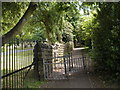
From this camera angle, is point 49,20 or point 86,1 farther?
point 49,20

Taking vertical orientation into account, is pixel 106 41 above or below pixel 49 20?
below

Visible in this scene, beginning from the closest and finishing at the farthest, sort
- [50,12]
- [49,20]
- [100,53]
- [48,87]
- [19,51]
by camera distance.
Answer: [19,51], [48,87], [100,53], [50,12], [49,20]

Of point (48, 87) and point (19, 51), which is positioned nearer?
point (19, 51)

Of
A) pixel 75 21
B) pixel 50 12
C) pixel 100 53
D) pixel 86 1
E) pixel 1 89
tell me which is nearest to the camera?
pixel 1 89

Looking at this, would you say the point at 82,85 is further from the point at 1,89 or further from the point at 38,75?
the point at 1,89

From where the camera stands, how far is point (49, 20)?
898cm

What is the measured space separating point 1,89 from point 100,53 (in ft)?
12.3

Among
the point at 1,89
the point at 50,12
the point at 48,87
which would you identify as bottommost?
the point at 48,87

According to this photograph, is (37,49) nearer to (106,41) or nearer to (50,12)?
(106,41)

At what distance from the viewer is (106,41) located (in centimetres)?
389

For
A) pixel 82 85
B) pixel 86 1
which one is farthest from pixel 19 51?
pixel 86 1

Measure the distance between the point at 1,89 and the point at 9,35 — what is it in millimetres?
2384

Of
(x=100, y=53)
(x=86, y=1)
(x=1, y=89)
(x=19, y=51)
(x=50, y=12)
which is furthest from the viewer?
(x=50, y=12)

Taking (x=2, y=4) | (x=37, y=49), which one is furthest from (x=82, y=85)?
(x=2, y=4)
